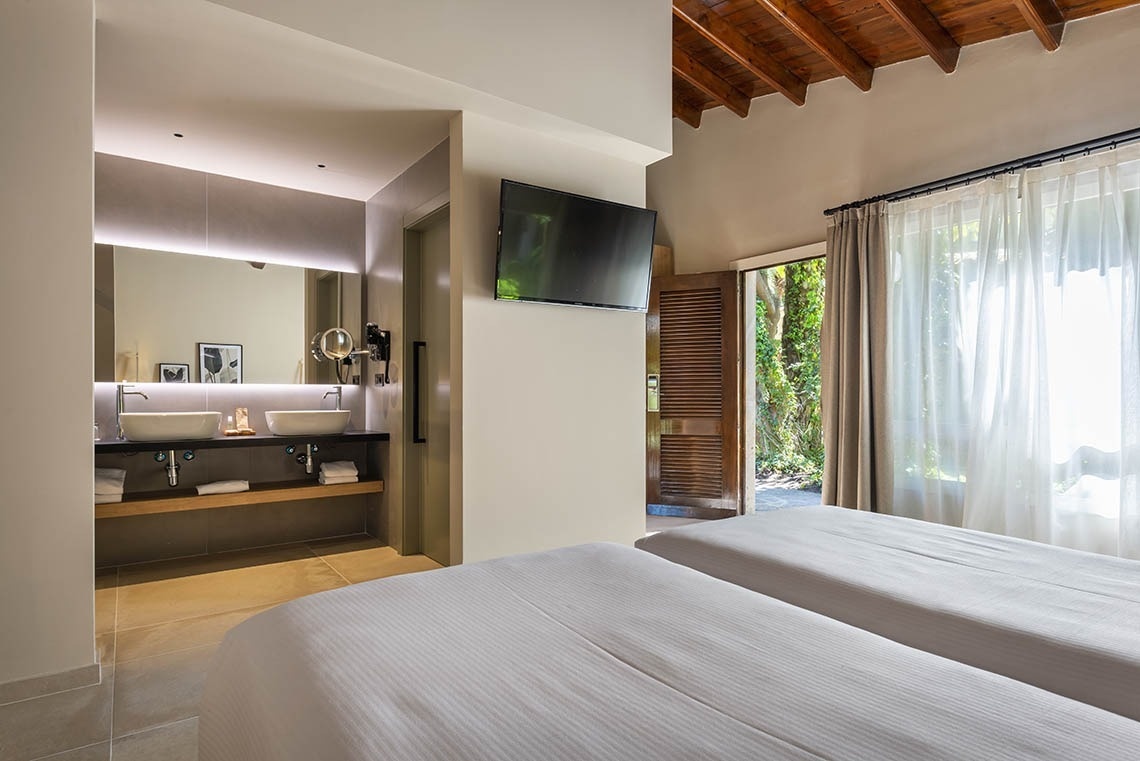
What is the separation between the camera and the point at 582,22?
3156mm

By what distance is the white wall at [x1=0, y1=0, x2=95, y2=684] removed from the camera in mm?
2072

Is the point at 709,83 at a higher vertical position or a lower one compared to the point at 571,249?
higher

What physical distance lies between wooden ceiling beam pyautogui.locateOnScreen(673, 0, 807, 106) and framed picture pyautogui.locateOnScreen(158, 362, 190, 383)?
373cm

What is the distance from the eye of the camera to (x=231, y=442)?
138 inches

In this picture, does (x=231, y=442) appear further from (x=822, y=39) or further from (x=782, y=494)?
(x=782, y=494)

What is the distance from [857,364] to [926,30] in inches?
76.0

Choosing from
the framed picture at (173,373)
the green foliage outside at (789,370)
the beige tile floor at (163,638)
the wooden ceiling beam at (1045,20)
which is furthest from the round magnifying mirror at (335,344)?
the green foliage outside at (789,370)

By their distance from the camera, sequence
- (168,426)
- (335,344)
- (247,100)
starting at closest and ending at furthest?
1. (247,100)
2. (168,426)
3. (335,344)

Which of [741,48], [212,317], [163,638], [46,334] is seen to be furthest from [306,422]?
[741,48]

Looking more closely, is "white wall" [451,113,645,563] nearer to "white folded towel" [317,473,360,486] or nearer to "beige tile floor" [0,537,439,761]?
"beige tile floor" [0,537,439,761]

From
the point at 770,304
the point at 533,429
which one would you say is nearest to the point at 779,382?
the point at 770,304

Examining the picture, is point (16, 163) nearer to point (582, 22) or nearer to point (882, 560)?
point (582, 22)

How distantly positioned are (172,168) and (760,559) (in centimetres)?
402

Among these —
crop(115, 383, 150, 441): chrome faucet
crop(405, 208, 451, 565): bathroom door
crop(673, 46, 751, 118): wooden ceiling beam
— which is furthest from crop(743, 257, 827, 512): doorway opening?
crop(115, 383, 150, 441): chrome faucet
